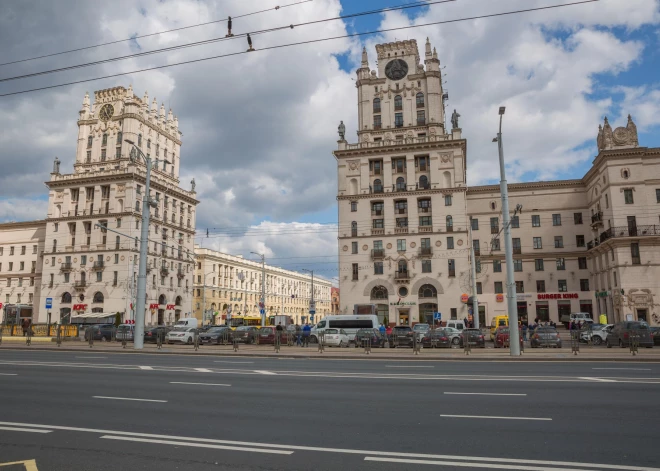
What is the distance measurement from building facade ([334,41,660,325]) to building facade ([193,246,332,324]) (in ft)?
63.1

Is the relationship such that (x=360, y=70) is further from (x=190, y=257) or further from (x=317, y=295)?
(x=317, y=295)

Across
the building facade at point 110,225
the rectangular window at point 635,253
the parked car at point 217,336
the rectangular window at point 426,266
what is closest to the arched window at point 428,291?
the rectangular window at point 426,266

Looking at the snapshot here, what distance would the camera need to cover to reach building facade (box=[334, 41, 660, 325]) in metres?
59.7

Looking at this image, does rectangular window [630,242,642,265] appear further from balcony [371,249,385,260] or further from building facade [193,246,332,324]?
building facade [193,246,332,324]

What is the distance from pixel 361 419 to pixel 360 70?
65362 mm

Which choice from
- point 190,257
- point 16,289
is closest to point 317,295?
point 190,257

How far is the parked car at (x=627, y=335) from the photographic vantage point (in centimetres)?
2809

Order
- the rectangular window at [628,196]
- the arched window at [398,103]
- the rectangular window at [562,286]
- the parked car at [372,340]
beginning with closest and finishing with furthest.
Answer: the parked car at [372,340] → the rectangular window at [628,196] → the rectangular window at [562,286] → the arched window at [398,103]

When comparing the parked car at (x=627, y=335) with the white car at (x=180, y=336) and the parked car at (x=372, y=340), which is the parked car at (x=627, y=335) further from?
the white car at (x=180, y=336)

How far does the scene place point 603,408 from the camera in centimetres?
936

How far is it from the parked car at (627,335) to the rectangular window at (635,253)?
22146 millimetres

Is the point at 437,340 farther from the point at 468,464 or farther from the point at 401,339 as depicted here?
the point at 468,464

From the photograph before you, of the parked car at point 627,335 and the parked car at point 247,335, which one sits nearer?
the parked car at point 627,335

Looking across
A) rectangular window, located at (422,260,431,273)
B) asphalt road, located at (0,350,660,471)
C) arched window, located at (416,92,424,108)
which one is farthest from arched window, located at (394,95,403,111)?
asphalt road, located at (0,350,660,471)
